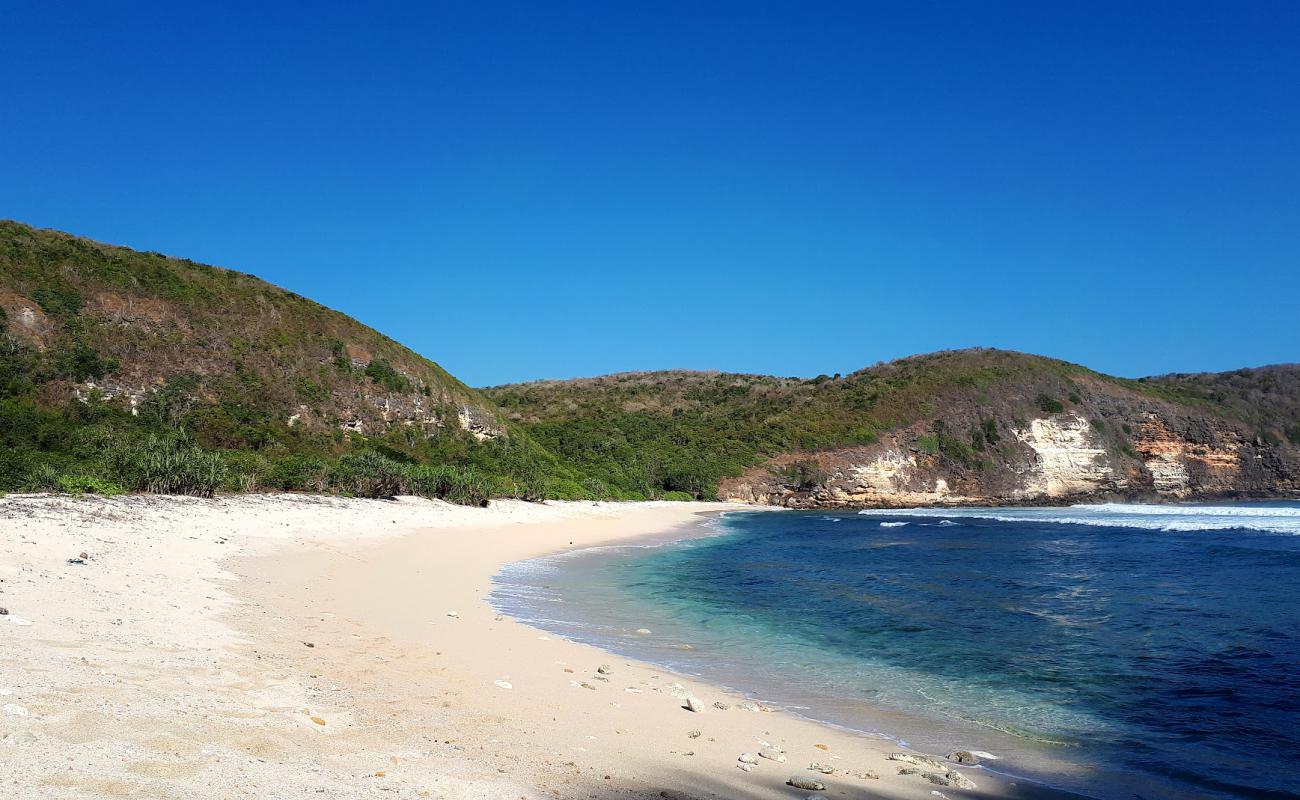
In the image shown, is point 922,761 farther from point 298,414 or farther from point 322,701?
point 298,414

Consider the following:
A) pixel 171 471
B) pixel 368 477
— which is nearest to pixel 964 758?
pixel 171 471

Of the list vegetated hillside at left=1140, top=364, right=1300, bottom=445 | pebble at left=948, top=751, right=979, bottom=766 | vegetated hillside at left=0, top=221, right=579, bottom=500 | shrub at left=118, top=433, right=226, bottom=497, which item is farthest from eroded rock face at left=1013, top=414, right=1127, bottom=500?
pebble at left=948, top=751, right=979, bottom=766

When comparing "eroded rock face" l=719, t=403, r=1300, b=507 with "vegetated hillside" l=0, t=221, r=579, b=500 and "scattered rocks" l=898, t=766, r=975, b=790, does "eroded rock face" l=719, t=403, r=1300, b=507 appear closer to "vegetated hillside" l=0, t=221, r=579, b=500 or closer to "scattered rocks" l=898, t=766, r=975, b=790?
"vegetated hillside" l=0, t=221, r=579, b=500

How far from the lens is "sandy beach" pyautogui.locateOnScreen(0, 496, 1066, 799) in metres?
4.69

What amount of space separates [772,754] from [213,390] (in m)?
38.8

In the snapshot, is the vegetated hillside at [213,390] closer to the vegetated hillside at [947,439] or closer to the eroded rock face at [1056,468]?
the vegetated hillside at [947,439]

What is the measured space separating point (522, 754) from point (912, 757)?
3.72 meters

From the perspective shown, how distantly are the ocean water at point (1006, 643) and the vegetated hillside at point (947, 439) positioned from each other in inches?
1502

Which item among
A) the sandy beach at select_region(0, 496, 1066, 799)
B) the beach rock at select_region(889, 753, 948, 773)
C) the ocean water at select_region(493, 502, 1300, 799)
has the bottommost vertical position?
the ocean water at select_region(493, 502, 1300, 799)

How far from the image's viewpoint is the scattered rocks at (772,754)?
6496 mm

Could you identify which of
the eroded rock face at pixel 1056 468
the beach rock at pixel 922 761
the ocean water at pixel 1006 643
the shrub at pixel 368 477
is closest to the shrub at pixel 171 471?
the shrub at pixel 368 477

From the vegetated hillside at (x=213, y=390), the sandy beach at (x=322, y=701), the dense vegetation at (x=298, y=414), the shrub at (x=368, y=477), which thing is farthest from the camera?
the shrub at (x=368, y=477)

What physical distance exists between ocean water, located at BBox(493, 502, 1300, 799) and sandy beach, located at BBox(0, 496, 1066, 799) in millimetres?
1248

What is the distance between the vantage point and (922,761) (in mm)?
6863
